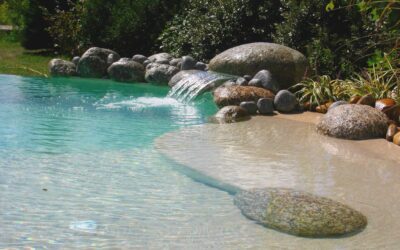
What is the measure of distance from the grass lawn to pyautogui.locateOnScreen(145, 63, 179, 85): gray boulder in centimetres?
282

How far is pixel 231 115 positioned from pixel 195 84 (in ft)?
8.90

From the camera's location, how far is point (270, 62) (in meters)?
12.0

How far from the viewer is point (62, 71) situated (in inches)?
578

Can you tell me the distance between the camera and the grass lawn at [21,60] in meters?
15.1

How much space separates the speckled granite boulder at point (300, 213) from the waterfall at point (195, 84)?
6398mm

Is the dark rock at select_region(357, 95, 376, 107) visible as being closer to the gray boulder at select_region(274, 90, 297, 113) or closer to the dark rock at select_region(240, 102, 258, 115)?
the gray boulder at select_region(274, 90, 297, 113)

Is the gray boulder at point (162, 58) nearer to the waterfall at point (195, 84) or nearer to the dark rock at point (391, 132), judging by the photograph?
the waterfall at point (195, 84)

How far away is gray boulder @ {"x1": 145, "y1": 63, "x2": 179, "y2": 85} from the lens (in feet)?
44.5

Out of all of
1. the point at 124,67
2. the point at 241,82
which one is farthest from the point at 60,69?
the point at 241,82

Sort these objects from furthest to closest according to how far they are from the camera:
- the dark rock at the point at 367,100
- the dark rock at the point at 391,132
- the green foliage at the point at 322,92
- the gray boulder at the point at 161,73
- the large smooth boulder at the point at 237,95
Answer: the gray boulder at the point at 161,73 < the green foliage at the point at 322,92 < the large smooth boulder at the point at 237,95 < the dark rock at the point at 367,100 < the dark rock at the point at 391,132

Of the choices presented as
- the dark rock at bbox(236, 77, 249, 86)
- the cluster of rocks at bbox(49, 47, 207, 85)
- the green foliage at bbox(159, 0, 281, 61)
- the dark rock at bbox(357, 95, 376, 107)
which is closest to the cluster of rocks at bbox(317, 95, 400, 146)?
the dark rock at bbox(357, 95, 376, 107)

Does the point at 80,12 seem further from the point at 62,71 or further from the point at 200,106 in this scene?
the point at 200,106

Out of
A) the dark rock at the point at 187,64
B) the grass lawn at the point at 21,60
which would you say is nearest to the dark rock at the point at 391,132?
the dark rock at the point at 187,64

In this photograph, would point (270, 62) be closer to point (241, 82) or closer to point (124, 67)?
point (241, 82)
